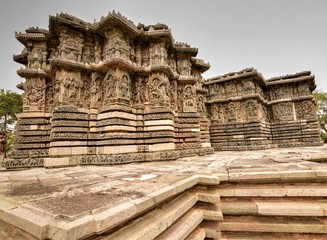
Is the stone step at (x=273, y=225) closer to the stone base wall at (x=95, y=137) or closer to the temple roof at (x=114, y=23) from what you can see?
the stone base wall at (x=95, y=137)

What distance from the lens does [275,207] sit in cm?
286

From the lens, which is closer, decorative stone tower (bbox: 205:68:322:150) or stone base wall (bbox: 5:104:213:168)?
stone base wall (bbox: 5:104:213:168)

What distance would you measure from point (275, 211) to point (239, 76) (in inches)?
602

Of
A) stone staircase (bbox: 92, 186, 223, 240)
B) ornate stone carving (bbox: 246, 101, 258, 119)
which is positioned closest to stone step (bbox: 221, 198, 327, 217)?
stone staircase (bbox: 92, 186, 223, 240)

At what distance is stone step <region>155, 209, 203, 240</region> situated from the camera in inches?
82.7

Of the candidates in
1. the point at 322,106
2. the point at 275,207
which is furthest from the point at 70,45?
the point at 322,106

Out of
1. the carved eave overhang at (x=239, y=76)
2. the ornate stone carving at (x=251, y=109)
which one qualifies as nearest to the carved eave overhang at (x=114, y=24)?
the carved eave overhang at (x=239, y=76)

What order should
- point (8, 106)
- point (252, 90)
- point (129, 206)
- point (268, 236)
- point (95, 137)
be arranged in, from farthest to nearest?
1. point (8, 106)
2. point (252, 90)
3. point (95, 137)
4. point (268, 236)
5. point (129, 206)

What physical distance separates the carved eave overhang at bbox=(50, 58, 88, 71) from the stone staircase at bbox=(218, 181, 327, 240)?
6810 millimetres

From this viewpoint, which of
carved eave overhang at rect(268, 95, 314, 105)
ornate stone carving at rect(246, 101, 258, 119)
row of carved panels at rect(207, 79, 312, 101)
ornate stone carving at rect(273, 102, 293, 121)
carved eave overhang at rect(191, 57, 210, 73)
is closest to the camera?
carved eave overhang at rect(191, 57, 210, 73)

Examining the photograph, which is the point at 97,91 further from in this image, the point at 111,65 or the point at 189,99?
the point at 189,99

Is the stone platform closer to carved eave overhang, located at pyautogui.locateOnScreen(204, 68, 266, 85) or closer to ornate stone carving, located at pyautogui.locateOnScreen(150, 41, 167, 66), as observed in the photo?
ornate stone carving, located at pyautogui.locateOnScreen(150, 41, 167, 66)

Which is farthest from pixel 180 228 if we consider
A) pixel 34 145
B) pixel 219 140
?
pixel 219 140

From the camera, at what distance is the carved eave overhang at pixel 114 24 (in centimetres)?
659
